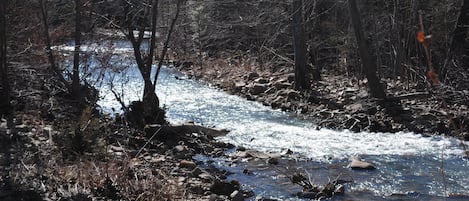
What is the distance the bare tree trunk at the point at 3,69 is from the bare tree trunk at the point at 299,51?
9.15 meters

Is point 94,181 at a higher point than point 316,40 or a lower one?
lower

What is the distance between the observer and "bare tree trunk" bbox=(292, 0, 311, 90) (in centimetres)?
1697

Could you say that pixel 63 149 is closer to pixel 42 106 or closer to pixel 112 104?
pixel 42 106

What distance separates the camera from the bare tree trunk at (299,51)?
17.0 meters

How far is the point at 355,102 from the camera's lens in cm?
1430

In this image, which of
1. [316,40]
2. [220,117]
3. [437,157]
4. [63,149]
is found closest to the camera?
[63,149]

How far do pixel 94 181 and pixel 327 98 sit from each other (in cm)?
1028

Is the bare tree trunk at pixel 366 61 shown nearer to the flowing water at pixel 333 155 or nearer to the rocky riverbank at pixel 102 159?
the flowing water at pixel 333 155

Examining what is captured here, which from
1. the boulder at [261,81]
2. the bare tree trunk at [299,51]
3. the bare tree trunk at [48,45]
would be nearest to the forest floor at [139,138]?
the bare tree trunk at [48,45]

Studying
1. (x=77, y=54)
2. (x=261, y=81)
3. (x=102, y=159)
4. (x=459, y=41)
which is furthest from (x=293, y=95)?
(x=102, y=159)

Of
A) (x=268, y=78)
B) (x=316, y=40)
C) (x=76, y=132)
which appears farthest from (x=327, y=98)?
(x=76, y=132)

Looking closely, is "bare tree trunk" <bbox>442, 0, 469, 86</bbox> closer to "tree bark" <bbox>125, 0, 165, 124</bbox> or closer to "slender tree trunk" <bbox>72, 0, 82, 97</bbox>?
"tree bark" <bbox>125, 0, 165, 124</bbox>

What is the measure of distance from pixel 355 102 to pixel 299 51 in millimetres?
3600

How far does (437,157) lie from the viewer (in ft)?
30.9
